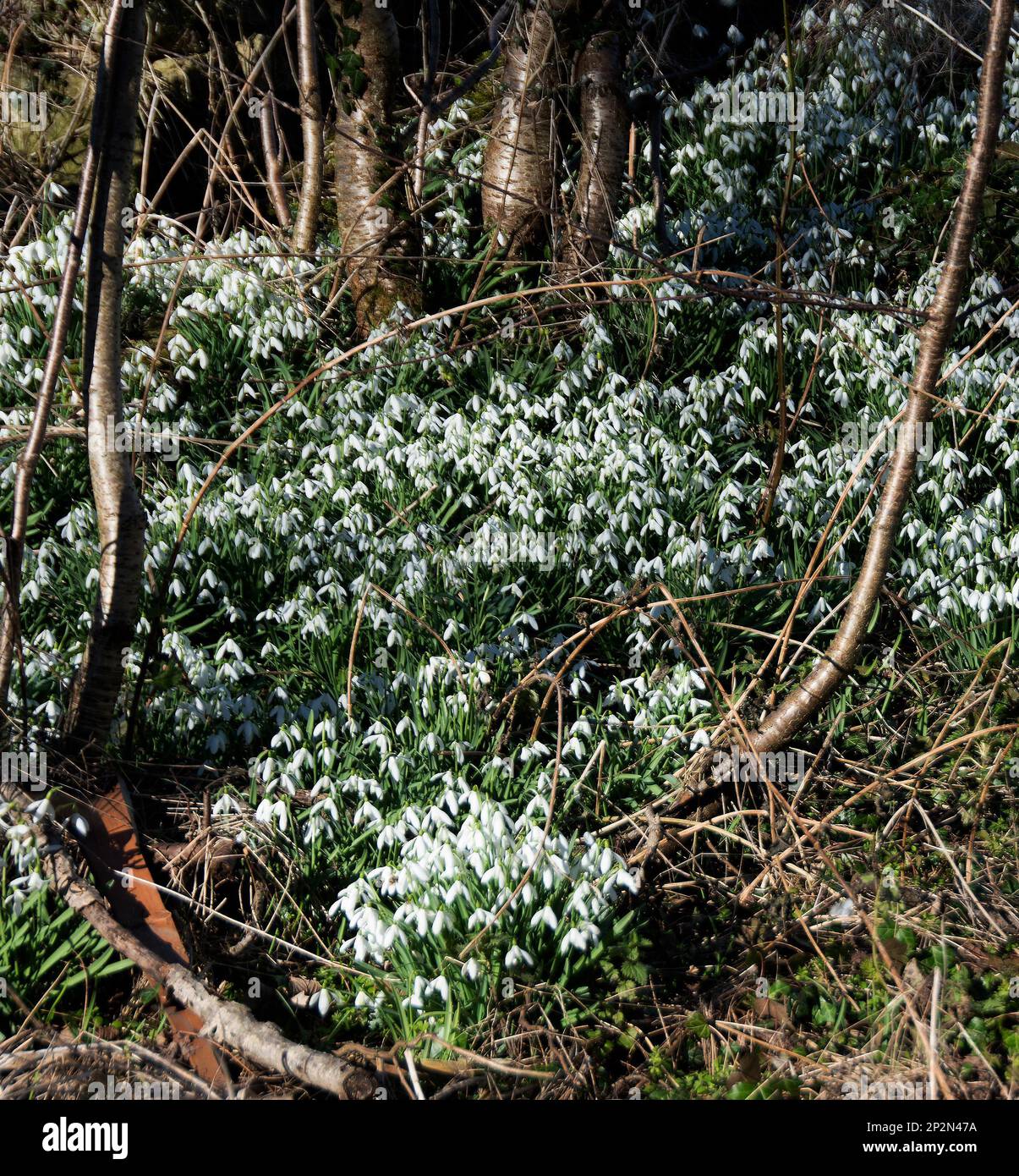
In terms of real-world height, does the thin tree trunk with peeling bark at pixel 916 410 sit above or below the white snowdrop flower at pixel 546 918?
above

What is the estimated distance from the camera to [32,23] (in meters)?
5.98

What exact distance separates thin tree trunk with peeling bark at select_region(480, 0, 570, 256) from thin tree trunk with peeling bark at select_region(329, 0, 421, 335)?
20.9 inches

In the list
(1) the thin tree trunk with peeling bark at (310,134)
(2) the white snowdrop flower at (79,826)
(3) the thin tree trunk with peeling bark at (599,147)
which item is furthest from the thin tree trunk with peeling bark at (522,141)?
(2) the white snowdrop flower at (79,826)

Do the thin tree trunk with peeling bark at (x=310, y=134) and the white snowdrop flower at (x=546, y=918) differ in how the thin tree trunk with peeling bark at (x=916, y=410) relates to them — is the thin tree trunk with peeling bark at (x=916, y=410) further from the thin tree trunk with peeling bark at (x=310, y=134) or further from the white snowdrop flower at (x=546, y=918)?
the thin tree trunk with peeling bark at (x=310, y=134)

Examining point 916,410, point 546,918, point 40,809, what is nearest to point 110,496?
point 40,809

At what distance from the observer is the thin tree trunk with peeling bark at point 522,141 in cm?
543

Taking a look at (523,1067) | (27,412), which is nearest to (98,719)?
(523,1067)

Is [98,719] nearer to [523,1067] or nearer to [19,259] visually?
[523,1067]

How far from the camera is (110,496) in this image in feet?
9.97

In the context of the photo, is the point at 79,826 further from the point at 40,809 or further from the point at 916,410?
the point at 916,410

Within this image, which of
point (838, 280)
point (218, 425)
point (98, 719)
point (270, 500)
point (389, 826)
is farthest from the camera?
point (838, 280)

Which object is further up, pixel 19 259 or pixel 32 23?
pixel 32 23

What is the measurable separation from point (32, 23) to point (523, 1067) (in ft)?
20.2

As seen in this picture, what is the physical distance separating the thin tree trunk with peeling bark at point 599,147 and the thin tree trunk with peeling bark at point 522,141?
0.58 feet
